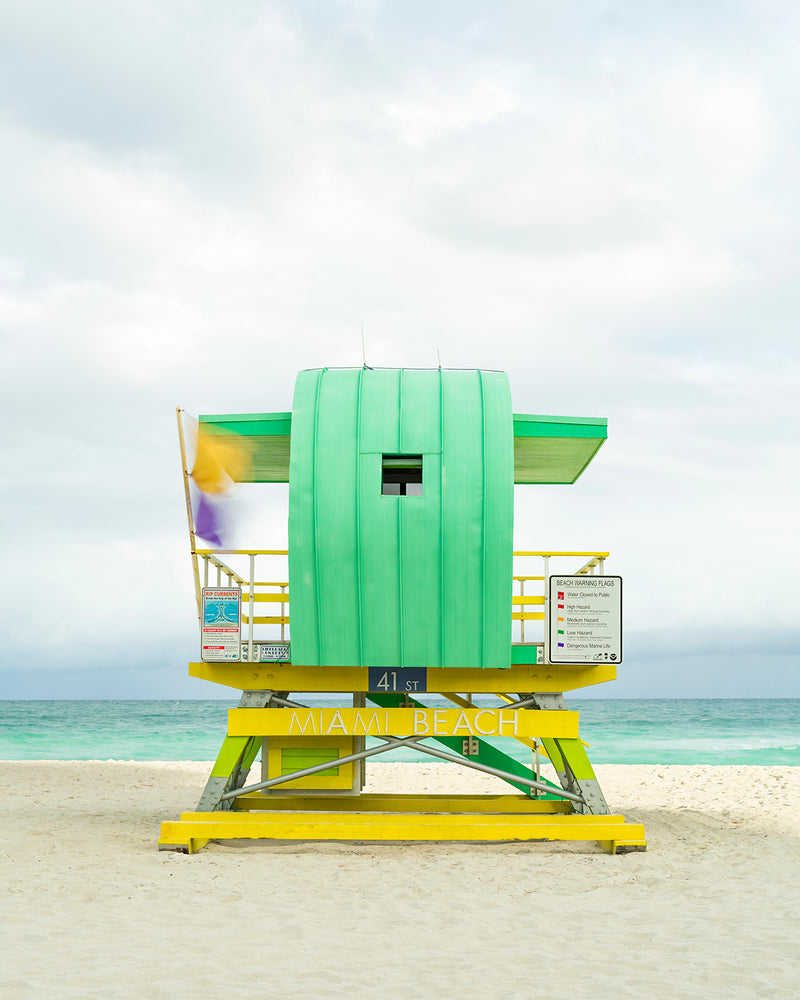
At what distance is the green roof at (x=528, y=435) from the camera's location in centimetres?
1125

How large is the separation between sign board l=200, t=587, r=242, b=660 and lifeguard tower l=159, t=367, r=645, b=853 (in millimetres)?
19

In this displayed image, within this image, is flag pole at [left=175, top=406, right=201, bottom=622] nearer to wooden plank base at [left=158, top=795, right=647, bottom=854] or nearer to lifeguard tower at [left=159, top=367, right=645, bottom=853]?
lifeguard tower at [left=159, top=367, right=645, bottom=853]

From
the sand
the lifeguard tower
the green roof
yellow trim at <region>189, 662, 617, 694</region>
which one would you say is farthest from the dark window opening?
the sand

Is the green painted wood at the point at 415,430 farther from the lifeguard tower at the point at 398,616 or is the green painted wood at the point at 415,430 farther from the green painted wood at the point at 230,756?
the green painted wood at the point at 230,756

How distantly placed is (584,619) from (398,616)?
229 centimetres

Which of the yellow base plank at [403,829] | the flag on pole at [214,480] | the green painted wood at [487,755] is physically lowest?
the yellow base plank at [403,829]

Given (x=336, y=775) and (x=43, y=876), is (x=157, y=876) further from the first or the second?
(x=336, y=775)

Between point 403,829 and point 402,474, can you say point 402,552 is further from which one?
point 403,829

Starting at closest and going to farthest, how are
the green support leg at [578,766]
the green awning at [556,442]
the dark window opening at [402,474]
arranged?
the dark window opening at [402,474]
the green support leg at [578,766]
the green awning at [556,442]

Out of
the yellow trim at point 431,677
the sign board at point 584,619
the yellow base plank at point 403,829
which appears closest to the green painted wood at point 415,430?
the sign board at point 584,619

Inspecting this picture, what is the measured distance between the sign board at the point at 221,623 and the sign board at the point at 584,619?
3776 millimetres

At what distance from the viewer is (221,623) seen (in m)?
10.9

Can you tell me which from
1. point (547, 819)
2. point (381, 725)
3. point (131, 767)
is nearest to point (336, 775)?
point (381, 725)

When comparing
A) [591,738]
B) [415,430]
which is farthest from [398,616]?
[591,738]
